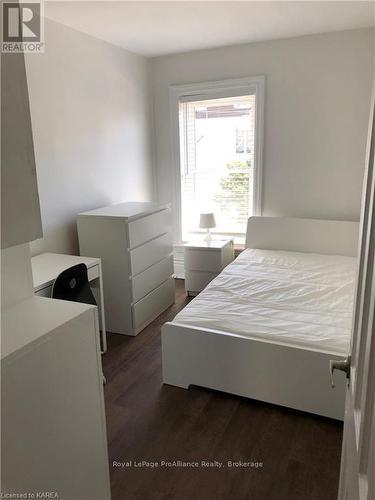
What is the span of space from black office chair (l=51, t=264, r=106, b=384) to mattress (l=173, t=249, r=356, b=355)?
66cm

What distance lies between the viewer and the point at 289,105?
12.4 feet

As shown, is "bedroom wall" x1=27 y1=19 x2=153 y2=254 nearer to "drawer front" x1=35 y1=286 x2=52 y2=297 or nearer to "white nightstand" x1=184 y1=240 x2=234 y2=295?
"drawer front" x1=35 y1=286 x2=52 y2=297

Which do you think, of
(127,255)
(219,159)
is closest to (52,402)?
(127,255)

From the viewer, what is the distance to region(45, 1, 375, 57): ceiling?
271 cm

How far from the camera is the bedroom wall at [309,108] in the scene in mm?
3516

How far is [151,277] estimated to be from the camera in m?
3.43

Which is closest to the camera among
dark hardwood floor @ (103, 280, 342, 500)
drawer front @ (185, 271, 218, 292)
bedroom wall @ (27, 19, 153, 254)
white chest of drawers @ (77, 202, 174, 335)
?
dark hardwood floor @ (103, 280, 342, 500)

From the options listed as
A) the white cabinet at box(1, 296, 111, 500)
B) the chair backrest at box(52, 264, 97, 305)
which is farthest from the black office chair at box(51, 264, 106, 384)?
the white cabinet at box(1, 296, 111, 500)

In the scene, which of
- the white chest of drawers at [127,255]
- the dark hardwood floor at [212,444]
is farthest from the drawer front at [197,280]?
the dark hardwood floor at [212,444]

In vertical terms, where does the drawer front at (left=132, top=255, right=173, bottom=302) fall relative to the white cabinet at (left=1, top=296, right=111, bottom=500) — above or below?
below

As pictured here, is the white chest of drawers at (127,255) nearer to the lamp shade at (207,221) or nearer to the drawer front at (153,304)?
the drawer front at (153,304)

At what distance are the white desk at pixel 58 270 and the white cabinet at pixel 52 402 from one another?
4.07 ft

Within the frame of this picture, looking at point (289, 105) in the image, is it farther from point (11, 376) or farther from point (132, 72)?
point (11, 376)

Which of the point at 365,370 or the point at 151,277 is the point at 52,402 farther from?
the point at 151,277
